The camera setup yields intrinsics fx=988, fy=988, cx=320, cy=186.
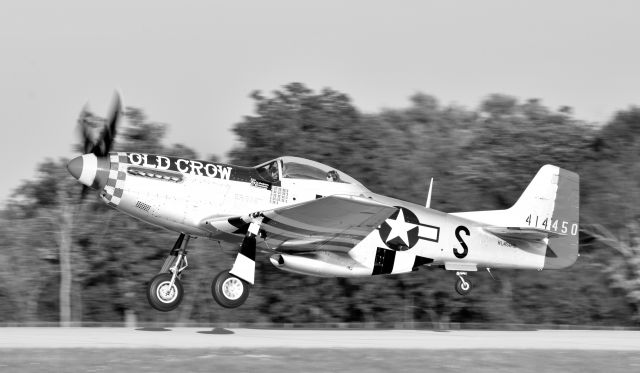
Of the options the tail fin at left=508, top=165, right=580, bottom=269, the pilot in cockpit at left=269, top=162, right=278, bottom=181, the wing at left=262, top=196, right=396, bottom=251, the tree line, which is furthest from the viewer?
the tree line

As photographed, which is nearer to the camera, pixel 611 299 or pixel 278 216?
pixel 278 216

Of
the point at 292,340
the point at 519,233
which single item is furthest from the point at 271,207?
the point at 519,233

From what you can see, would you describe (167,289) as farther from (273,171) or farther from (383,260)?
(383,260)

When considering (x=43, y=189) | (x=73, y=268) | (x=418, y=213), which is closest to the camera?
(x=418, y=213)

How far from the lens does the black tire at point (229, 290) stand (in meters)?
15.0

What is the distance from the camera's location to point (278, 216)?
603 inches

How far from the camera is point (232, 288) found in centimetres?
1509

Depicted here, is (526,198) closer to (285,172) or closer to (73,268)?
(285,172)

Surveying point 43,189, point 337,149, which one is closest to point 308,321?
point 337,149

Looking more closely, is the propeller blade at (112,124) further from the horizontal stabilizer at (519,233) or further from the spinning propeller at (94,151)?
the horizontal stabilizer at (519,233)

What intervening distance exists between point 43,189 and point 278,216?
1217 centimetres

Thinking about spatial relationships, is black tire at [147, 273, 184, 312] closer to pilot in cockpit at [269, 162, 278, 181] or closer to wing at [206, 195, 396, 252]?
wing at [206, 195, 396, 252]

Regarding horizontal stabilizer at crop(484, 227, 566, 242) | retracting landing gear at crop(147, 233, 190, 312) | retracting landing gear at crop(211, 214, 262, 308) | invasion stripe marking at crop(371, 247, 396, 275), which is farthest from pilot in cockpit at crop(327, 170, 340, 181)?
horizontal stabilizer at crop(484, 227, 566, 242)

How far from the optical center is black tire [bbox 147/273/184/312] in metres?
15.4
